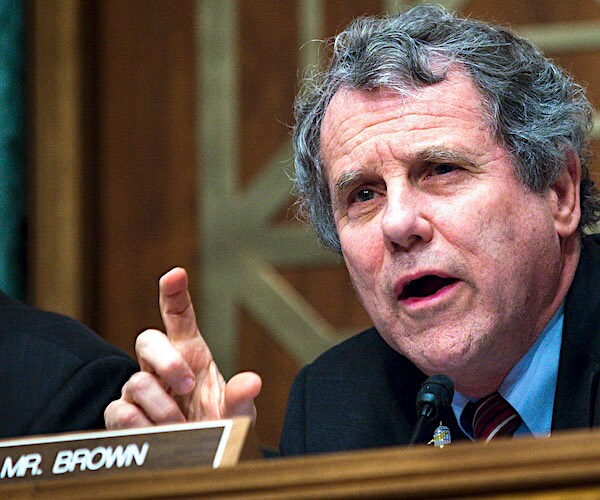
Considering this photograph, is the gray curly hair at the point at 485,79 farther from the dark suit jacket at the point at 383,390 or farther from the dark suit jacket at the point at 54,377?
the dark suit jacket at the point at 54,377

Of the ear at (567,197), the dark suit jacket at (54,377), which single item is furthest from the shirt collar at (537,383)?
the dark suit jacket at (54,377)

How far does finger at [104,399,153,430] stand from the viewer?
185 cm

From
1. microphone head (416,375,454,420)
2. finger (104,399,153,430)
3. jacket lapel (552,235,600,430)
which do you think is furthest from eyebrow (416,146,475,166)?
finger (104,399,153,430)

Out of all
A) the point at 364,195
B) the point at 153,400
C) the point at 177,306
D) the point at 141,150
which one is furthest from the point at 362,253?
the point at 141,150

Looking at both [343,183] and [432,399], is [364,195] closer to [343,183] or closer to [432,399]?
[343,183]

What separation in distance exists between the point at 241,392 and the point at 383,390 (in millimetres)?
517

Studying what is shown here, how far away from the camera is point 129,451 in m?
1.36

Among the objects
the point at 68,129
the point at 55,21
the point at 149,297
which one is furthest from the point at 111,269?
the point at 55,21

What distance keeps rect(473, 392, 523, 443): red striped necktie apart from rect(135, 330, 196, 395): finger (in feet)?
1.80

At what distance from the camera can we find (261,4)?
3969mm

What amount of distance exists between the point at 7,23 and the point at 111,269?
1.00m

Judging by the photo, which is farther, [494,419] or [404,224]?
[494,419]

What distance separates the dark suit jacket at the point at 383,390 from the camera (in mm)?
1940

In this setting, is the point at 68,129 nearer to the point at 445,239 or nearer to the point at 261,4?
the point at 261,4
